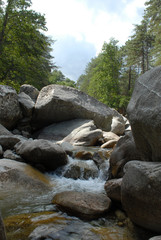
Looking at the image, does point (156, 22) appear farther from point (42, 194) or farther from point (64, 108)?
point (42, 194)

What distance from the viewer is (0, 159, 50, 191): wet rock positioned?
195 inches

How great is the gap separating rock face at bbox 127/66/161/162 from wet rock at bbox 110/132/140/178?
115 cm

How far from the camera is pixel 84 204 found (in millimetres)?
3773

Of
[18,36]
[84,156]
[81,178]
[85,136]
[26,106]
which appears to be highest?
[18,36]

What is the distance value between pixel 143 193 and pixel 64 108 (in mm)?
10161

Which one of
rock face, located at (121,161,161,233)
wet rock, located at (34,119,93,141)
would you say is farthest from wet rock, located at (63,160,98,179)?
wet rock, located at (34,119,93,141)

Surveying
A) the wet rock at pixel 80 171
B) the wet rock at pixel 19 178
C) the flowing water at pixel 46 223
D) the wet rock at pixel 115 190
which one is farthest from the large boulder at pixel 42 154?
the wet rock at pixel 115 190

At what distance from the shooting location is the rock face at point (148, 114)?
2.82 metres

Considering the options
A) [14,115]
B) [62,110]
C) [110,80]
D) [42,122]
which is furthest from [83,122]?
[110,80]

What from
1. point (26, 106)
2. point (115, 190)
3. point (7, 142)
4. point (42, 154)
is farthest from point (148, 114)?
point (26, 106)

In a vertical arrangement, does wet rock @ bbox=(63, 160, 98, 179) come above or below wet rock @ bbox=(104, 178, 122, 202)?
below

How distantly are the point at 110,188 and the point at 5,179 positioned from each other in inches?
107

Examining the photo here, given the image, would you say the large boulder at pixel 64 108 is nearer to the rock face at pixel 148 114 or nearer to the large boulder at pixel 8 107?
the large boulder at pixel 8 107

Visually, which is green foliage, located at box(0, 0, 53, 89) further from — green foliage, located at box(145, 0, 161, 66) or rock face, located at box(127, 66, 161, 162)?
green foliage, located at box(145, 0, 161, 66)
